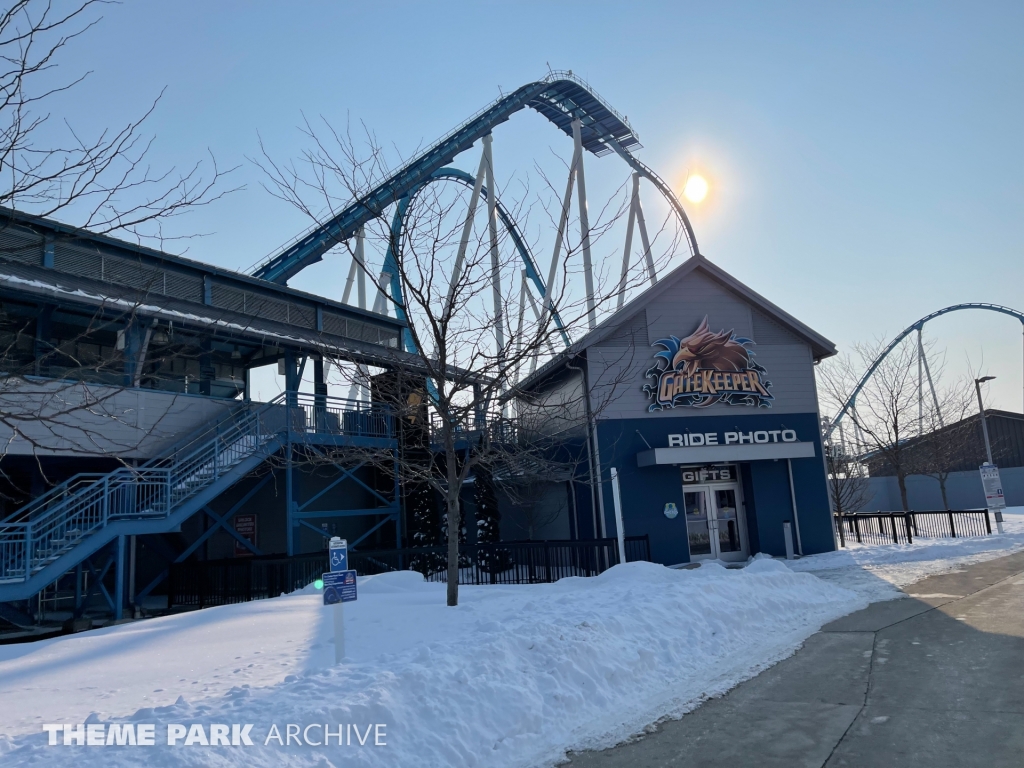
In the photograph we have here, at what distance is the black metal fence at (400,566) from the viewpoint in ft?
53.3

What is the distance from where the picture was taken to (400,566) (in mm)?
18469

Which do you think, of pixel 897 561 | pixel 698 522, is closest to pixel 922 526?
pixel 897 561

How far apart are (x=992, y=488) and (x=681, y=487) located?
12066 millimetres

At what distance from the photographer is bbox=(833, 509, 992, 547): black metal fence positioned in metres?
24.6

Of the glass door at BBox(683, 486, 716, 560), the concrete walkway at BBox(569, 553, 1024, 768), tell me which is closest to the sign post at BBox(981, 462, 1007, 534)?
the glass door at BBox(683, 486, 716, 560)

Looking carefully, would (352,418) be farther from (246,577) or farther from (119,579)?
(119,579)

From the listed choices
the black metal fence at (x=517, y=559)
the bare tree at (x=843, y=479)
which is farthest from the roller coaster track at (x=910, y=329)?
the black metal fence at (x=517, y=559)

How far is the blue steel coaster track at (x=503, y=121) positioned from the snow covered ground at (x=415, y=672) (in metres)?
17.2

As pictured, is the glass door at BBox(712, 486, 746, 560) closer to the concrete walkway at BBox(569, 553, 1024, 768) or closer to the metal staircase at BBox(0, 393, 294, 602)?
the concrete walkway at BBox(569, 553, 1024, 768)

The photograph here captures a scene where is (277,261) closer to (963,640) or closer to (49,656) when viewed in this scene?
(49,656)

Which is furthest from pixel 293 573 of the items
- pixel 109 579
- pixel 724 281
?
pixel 724 281

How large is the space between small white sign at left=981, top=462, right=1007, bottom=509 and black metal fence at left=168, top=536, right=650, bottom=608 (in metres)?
13.9

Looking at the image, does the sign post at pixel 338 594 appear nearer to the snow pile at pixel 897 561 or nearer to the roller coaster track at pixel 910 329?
the snow pile at pixel 897 561

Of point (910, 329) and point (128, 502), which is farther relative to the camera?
point (910, 329)
